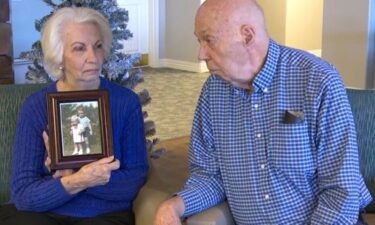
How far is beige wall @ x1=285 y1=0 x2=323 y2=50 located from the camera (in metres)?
8.10

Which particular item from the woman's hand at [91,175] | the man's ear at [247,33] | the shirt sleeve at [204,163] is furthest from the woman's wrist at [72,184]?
the man's ear at [247,33]

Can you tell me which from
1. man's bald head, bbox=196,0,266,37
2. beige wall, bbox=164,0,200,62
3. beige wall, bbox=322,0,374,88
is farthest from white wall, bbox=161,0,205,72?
man's bald head, bbox=196,0,266,37

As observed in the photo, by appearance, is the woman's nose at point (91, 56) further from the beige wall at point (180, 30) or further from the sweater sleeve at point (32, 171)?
the beige wall at point (180, 30)

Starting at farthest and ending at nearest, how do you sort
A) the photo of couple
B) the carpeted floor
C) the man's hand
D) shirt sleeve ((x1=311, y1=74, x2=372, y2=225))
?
the carpeted floor < the photo of couple < the man's hand < shirt sleeve ((x1=311, y1=74, x2=372, y2=225))

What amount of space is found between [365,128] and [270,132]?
0.48 meters

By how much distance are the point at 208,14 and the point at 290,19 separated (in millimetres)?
6710

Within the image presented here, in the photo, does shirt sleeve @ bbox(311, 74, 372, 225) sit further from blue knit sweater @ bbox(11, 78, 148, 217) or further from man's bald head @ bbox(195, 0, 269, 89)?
blue knit sweater @ bbox(11, 78, 148, 217)

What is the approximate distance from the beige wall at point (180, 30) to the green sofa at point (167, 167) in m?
5.12

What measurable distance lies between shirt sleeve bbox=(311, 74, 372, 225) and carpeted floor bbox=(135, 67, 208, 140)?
3.08m

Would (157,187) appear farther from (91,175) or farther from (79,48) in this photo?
(79,48)

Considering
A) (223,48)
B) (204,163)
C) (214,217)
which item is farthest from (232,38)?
(214,217)

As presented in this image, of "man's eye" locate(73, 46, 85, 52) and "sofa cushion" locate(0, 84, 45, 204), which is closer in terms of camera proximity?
"man's eye" locate(73, 46, 85, 52)

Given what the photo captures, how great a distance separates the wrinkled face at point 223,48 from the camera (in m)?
1.64

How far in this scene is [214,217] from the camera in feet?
5.78
